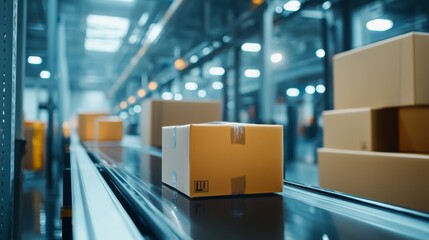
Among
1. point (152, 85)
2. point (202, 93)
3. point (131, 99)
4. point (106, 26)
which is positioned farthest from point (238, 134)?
point (131, 99)

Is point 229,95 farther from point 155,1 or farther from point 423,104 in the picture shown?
point 423,104

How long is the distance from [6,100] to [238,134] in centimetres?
110

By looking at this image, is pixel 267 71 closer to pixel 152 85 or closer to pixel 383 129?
pixel 383 129

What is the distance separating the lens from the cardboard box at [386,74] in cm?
172

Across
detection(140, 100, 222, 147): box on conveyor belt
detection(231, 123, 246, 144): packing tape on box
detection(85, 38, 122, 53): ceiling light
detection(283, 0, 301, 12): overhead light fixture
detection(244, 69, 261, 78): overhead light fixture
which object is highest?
detection(85, 38, 122, 53): ceiling light

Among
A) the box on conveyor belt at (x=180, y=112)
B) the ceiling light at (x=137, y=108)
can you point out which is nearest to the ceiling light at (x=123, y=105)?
the ceiling light at (x=137, y=108)

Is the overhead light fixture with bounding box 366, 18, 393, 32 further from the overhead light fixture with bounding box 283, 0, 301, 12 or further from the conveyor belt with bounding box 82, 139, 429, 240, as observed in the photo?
the conveyor belt with bounding box 82, 139, 429, 240

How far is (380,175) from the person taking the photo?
5.80ft

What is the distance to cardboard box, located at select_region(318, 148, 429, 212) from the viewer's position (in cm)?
158

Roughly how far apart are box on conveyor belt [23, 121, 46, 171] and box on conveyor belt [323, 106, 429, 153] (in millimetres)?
5545

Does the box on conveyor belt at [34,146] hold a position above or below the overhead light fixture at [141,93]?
below

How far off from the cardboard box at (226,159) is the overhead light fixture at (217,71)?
429cm

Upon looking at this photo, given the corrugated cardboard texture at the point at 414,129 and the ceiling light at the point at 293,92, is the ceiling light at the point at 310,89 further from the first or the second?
the corrugated cardboard texture at the point at 414,129

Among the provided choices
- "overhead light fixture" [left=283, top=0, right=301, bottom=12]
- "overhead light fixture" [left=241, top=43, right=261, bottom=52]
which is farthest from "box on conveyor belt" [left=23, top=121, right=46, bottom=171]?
"overhead light fixture" [left=283, top=0, right=301, bottom=12]
